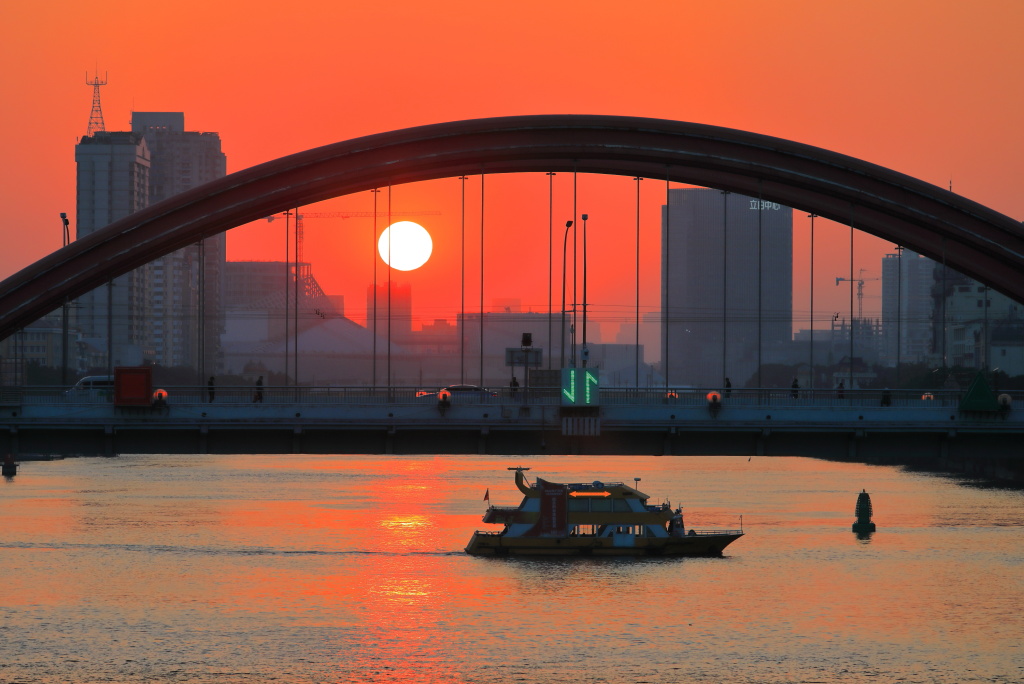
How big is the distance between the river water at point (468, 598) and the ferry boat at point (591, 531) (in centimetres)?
169

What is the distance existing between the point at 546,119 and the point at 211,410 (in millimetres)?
22955

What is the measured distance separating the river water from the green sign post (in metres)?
11.5

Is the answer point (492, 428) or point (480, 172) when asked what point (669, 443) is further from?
point (480, 172)

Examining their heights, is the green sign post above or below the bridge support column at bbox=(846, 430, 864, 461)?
above

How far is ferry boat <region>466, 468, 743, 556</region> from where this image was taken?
81.2 meters

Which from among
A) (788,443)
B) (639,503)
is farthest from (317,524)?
(788,443)

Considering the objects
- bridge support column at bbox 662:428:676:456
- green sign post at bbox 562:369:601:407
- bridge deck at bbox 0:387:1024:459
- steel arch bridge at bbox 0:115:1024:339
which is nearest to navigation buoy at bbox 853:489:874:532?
steel arch bridge at bbox 0:115:1024:339

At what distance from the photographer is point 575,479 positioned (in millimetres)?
133750

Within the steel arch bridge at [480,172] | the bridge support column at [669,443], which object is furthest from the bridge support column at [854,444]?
the steel arch bridge at [480,172]

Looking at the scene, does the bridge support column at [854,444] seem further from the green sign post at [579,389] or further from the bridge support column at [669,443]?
the green sign post at [579,389]

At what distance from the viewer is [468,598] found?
69.6m

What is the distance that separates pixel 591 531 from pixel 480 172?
25.8 meters

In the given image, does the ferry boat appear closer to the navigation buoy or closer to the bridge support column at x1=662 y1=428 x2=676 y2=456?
the navigation buoy

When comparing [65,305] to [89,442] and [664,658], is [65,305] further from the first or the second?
[664,658]
